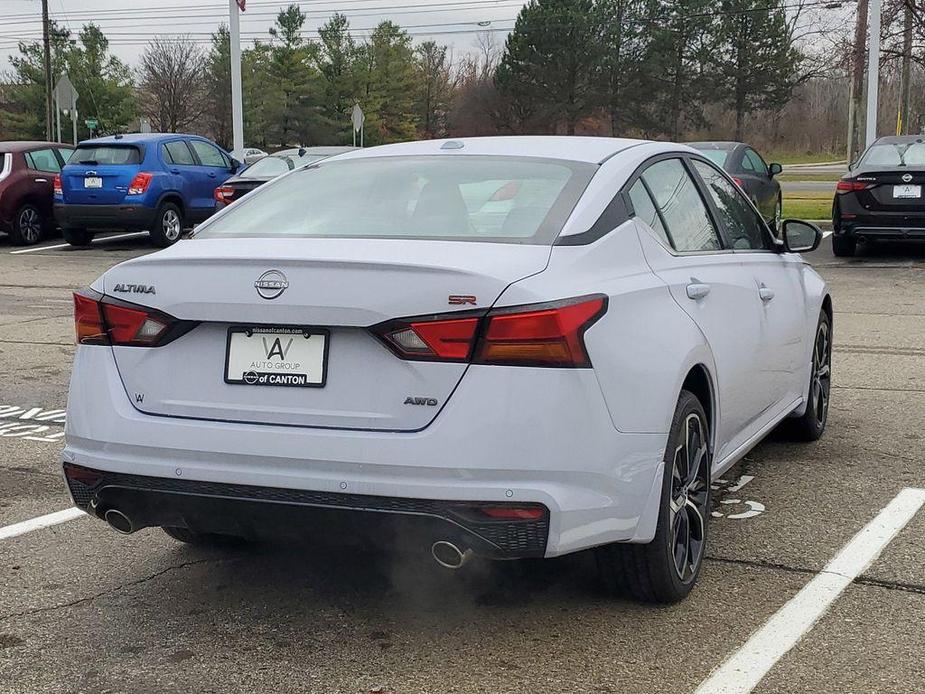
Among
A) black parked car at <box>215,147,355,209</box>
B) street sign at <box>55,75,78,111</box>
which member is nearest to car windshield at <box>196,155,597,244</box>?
black parked car at <box>215,147,355,209</box>

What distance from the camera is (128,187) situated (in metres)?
18.1

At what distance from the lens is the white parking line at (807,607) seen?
11.1 ft

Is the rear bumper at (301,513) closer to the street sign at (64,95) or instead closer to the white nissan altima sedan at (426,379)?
the white nissan altima sedan at (426,379)

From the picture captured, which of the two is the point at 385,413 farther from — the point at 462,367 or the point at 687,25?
the point at 687,25

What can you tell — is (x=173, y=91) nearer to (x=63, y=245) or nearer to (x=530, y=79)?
(x=530, y=79)

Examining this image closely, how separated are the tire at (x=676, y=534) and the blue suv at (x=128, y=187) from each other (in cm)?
1524

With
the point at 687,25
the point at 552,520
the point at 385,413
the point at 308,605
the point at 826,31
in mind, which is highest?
the point at 687,25

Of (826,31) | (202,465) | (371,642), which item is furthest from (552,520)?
(826,31)

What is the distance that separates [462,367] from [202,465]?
81 cm

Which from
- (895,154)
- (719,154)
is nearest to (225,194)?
(719,154)

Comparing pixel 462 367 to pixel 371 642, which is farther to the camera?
pixel 371 642

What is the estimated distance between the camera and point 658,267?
401 centimetres

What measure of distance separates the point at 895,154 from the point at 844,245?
1.28 metres

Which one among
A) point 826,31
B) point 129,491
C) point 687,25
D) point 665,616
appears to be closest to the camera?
point 129,491
